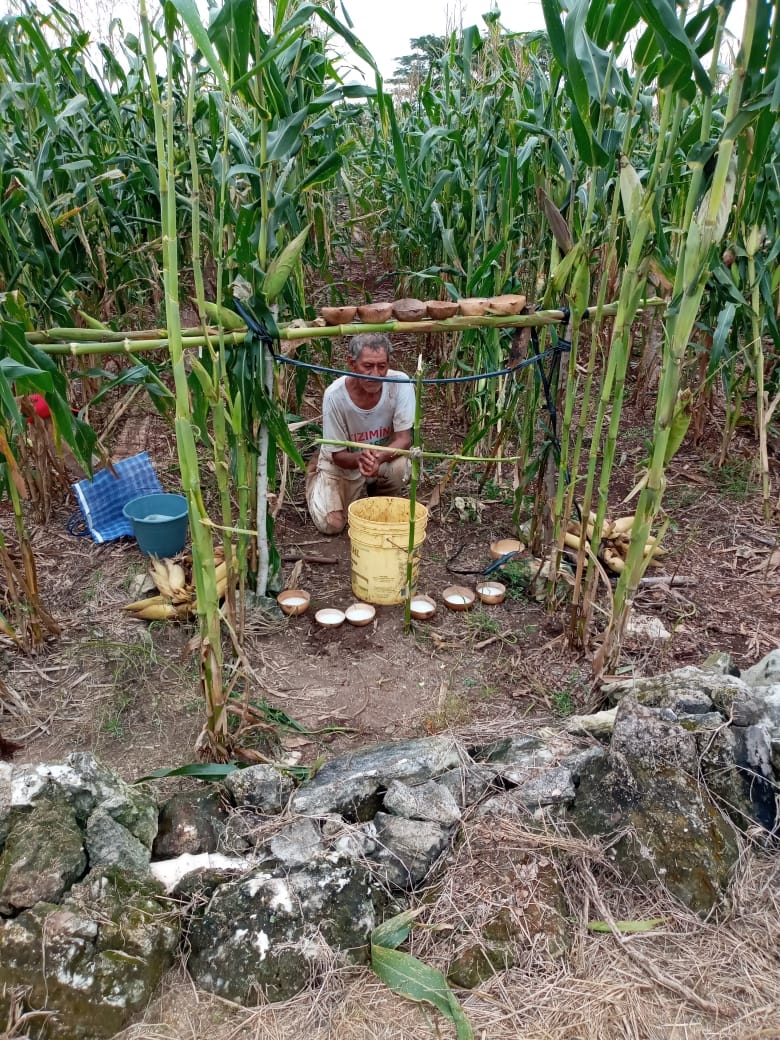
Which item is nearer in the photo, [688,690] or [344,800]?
[344,800]

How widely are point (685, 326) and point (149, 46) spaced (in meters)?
1.56

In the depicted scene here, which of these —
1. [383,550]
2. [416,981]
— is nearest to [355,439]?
[383,550]

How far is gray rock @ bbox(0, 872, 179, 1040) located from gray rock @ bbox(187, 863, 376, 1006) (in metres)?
0.11

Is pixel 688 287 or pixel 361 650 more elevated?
pixel 688 287

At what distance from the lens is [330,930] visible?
1748 millimetres

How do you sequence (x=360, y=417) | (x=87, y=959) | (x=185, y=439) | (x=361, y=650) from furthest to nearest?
(x=360, y=417) < (x=361, y=650) < (x=185, y=439) < (x=87, y=959)

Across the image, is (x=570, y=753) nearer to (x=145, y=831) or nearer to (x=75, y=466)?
(x=145, y=831)

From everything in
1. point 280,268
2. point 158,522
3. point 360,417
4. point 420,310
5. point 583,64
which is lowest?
point 158,522

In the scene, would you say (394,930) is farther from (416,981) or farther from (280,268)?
(280,268)

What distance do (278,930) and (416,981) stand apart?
0.35 metres

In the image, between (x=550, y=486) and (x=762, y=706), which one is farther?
(x=550, y=486)

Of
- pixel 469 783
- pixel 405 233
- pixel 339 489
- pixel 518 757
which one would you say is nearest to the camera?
pixel 469 783

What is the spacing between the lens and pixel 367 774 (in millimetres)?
2115

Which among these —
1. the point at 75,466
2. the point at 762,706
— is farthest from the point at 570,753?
the point at 75,466
